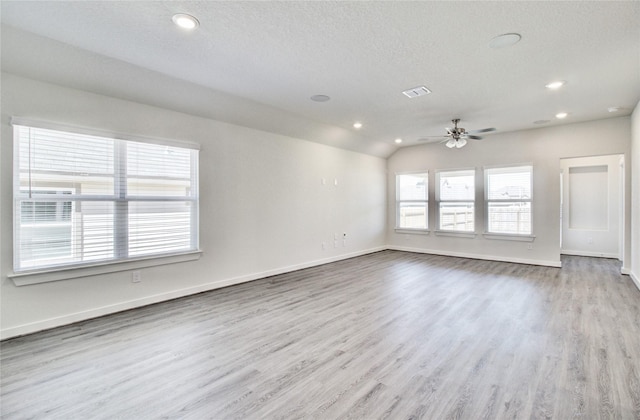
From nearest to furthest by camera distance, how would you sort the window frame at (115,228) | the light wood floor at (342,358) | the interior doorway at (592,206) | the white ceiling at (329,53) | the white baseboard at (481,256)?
1. the light wood floor at (342,358)
2. the white ceiling at (329,53)
3. the window frame at (115,228)
4. the white baseboard at (481,256)
5. the interior doorway at (592,206)

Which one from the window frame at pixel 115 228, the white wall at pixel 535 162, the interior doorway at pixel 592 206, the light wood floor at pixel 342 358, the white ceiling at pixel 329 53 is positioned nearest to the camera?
the light wood floor at pixel 342 358

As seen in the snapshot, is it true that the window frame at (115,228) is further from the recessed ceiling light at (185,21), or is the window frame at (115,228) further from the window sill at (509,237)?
the window sill at (509,237)

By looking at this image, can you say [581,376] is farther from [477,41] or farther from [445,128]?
[445,128]

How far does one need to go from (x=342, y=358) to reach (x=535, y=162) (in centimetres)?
609

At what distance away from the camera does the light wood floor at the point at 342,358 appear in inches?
74.9

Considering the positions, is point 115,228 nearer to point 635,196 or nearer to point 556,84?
point 556,84

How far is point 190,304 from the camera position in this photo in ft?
12.6

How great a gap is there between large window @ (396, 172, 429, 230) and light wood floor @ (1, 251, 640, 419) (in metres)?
3.73

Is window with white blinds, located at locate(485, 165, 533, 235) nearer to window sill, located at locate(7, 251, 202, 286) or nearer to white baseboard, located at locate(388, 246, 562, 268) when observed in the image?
white baseboard, located at locate(388, 246, 562, 268)

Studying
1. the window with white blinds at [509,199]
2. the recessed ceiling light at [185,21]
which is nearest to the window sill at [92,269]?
the recessed ceiling light at [185,21]

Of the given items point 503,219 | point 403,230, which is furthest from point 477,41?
point 403,230

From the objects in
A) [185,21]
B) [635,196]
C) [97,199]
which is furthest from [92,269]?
[635,196]

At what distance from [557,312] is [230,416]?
12.5ft

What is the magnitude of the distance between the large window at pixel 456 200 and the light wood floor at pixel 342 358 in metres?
2.99
